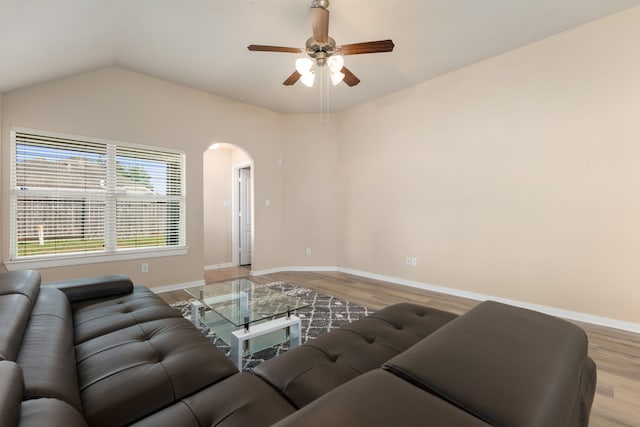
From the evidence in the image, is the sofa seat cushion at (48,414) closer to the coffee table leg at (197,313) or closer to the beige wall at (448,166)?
the coffee table leg at (197,313)

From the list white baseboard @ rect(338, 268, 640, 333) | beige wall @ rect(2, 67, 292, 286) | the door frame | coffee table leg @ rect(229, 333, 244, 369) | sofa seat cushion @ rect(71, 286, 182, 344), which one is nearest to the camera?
sofa seat cushion @ rect(71, 286, 182, 344)

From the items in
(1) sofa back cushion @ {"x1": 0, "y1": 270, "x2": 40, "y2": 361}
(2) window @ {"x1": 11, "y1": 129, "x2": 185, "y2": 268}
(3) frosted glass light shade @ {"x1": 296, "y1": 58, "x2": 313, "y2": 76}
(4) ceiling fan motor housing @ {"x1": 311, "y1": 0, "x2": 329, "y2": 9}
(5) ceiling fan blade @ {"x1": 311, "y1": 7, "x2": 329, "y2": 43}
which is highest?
(4) ceiling fan motor housing @ {"x1": 311, "y1": 0, "x2": 329, "y2": 9}

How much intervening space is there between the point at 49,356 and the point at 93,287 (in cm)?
123

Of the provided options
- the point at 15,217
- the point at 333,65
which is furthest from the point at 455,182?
the point at 15,217

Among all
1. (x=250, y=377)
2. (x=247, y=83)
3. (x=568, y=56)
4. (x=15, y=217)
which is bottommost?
(x=250, y=377)

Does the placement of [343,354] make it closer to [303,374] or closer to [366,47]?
[303,374]

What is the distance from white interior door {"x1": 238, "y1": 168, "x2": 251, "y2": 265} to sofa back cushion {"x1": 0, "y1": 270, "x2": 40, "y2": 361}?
13.0ft

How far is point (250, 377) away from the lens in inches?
46.2

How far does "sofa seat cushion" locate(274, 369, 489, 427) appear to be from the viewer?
2.07 ft

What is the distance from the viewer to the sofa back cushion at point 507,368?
0.73 meters

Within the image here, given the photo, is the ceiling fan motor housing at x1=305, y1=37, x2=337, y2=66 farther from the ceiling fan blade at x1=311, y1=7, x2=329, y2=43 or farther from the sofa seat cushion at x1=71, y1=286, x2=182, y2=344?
the sofa seat cushion at x1=71, y1=286, x2=182, y2=344

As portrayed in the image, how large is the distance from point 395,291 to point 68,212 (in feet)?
13.5

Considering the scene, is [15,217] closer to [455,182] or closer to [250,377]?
[250,377]

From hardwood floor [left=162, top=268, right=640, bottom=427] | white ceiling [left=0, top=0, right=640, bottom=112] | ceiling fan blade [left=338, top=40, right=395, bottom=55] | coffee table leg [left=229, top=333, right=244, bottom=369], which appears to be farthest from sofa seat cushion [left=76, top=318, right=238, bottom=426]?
ceiling fan blade [left=338, top=40, right=395, bottom=55]
